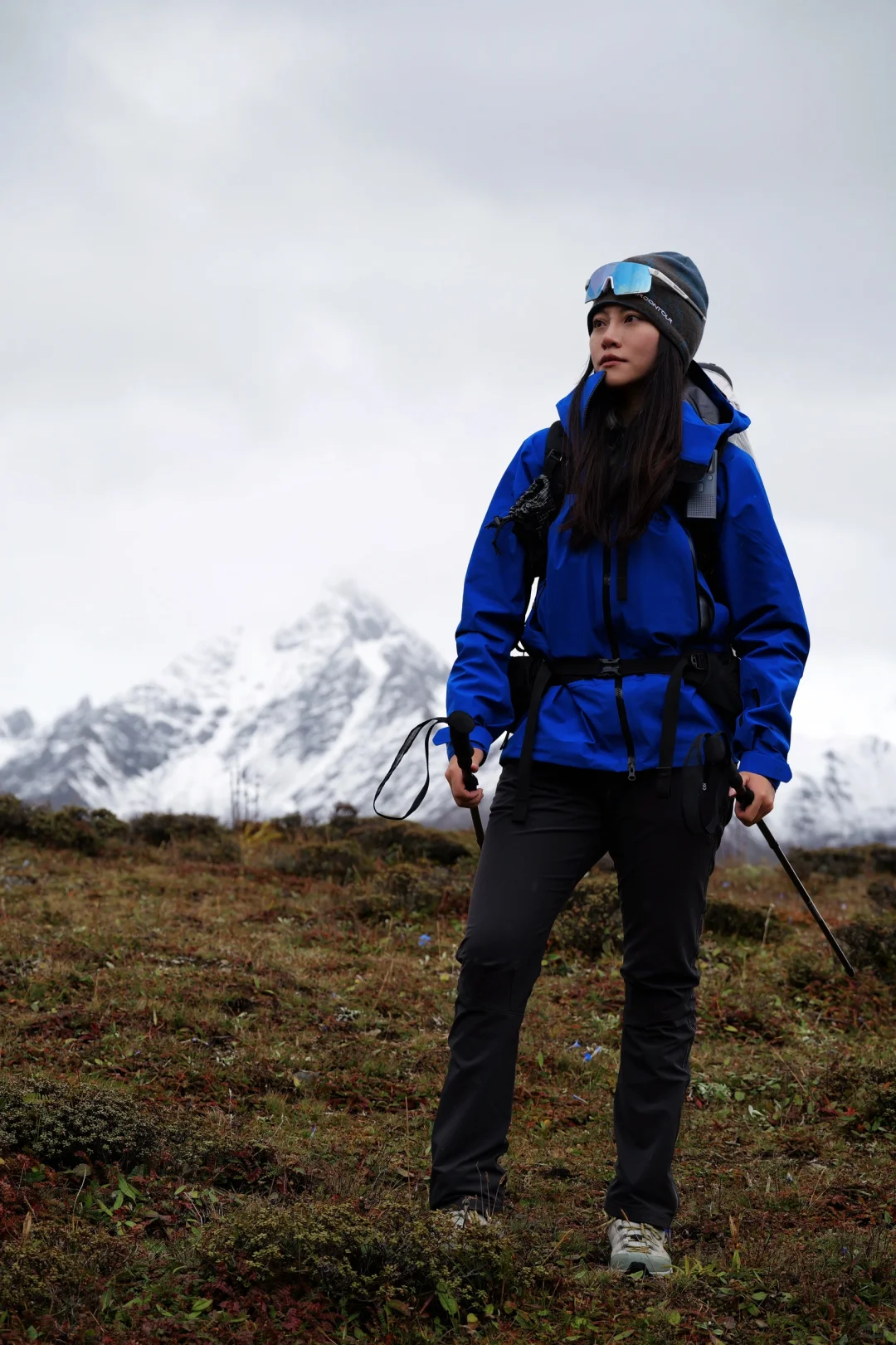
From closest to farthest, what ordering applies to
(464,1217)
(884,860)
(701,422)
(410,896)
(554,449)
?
(464,1217), (701,422), (554,449), (410,896), (884,860)

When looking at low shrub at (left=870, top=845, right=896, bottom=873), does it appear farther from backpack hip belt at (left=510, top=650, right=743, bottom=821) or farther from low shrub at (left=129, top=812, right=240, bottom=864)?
backpack hip belt at (left=510, top=650, right=743, bottom=821)

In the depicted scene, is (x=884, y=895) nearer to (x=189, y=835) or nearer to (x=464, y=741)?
(x=189, y=835)

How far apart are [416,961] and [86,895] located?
103 inches

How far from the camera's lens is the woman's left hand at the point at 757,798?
3359 mm

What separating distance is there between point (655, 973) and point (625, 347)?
1.92 metres

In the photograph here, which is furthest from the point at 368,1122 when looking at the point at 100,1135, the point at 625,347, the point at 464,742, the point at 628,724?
the point at 625,347

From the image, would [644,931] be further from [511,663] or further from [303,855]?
[303,855]

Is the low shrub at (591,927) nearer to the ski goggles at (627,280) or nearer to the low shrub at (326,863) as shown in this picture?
the low shrub at (326,863)

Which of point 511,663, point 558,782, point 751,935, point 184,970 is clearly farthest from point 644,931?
point 751,935

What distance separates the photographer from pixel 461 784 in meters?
3.39

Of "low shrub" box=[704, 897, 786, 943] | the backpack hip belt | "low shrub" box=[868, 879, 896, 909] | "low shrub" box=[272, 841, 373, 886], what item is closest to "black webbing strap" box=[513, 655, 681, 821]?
the backpack hip belt

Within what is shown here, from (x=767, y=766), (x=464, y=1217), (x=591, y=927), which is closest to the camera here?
(x=464, y=1217)

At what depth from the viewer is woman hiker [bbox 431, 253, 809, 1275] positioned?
10.9ft

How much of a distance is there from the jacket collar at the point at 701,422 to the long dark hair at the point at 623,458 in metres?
0.03
